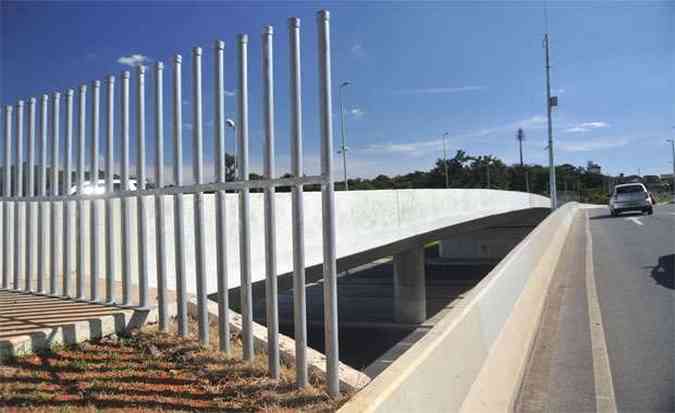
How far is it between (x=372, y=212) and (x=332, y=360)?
8.52 meters

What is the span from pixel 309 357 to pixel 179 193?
68.9 inches

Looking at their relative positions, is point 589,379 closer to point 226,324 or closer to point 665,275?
point 226,324

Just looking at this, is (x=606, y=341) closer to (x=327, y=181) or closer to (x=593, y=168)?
(x=327, y=181)

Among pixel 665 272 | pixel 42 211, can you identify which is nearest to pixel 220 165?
pixel 42 211

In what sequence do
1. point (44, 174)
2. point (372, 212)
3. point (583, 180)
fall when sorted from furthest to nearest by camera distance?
point (583, 180), point (372, 212), point (44, 174)

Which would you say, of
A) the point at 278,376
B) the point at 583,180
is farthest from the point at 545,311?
the point at 583,180

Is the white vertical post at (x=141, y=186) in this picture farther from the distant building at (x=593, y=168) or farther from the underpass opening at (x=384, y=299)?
the distant building at (x=593, y=168)

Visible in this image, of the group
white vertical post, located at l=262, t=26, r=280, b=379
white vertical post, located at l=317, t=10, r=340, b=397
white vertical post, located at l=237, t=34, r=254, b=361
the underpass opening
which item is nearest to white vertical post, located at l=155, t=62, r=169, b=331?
white vertical post, located at l=237, t=34, r=254, b=361

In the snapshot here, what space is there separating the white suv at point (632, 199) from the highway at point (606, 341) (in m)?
16.8

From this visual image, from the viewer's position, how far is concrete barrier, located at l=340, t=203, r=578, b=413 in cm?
313

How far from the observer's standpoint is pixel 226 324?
4.79 meters

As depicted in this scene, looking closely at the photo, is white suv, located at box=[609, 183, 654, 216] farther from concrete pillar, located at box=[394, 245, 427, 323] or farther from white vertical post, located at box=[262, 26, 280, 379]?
white vertical post, located at box=[262, 26, 280, 379]

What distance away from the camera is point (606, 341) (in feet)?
23.4

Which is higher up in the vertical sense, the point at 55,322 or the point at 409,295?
the point at 55,322
